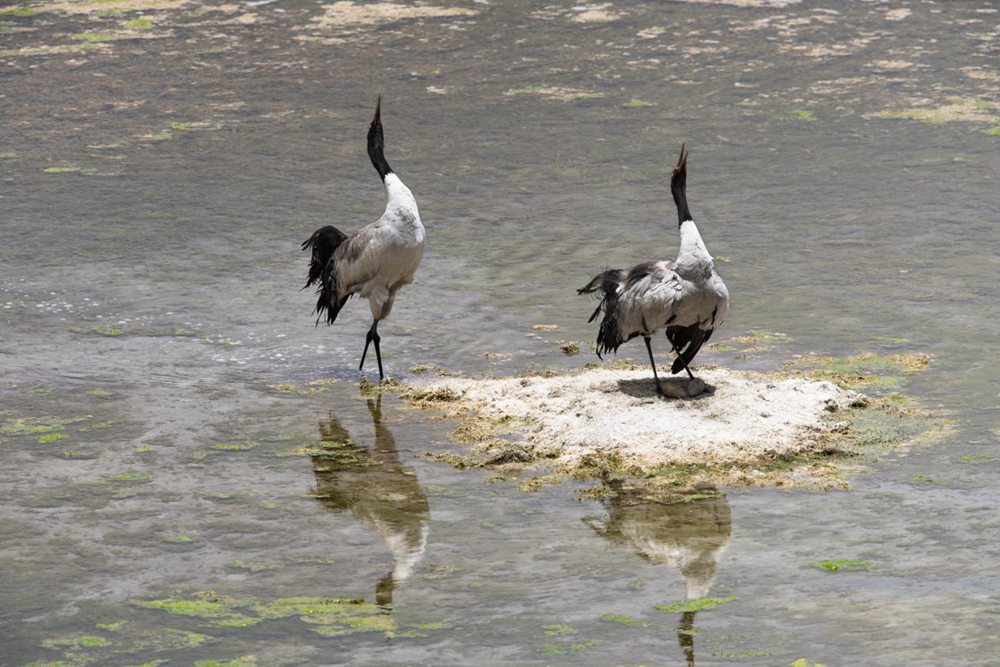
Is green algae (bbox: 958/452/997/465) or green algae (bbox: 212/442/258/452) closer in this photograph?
green algae (bbox: 958/452/997/465)

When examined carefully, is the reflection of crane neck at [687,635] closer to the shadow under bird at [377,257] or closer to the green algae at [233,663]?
the green algae at [233,663]

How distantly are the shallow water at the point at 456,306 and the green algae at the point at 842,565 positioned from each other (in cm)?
8

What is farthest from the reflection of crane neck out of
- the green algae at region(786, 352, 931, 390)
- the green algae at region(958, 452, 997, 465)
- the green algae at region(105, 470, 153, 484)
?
the green algae at region(786, 352, 931, 390)

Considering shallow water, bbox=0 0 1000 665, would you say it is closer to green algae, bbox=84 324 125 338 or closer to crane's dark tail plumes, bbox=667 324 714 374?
green algae, bbox=84 324 125 338

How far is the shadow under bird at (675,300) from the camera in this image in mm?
9562

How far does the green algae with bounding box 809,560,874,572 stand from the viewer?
750 centimetres

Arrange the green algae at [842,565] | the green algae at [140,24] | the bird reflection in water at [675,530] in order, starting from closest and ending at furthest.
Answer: the green algae at [842,565], the bird reflection in water at [675,530], the green algae at [140,24]

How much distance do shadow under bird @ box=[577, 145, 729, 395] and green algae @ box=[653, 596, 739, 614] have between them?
261cm

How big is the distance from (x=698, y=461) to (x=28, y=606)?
11.9 ft

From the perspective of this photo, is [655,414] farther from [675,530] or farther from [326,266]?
[326,266]

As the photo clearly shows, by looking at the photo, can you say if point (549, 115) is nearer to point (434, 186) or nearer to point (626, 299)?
point (434, 186)

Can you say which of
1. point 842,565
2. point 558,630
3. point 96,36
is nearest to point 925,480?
point 842,565

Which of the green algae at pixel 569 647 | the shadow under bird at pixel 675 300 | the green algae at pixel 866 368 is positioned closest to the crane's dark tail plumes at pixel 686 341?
the shadow under bird at pixel 675 300

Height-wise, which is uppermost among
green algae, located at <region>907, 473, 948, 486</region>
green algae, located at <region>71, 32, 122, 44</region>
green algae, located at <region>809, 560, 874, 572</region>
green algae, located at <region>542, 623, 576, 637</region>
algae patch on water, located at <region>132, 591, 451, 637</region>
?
algae patch on water, located at <region>132, 591, 451, 637</region>
